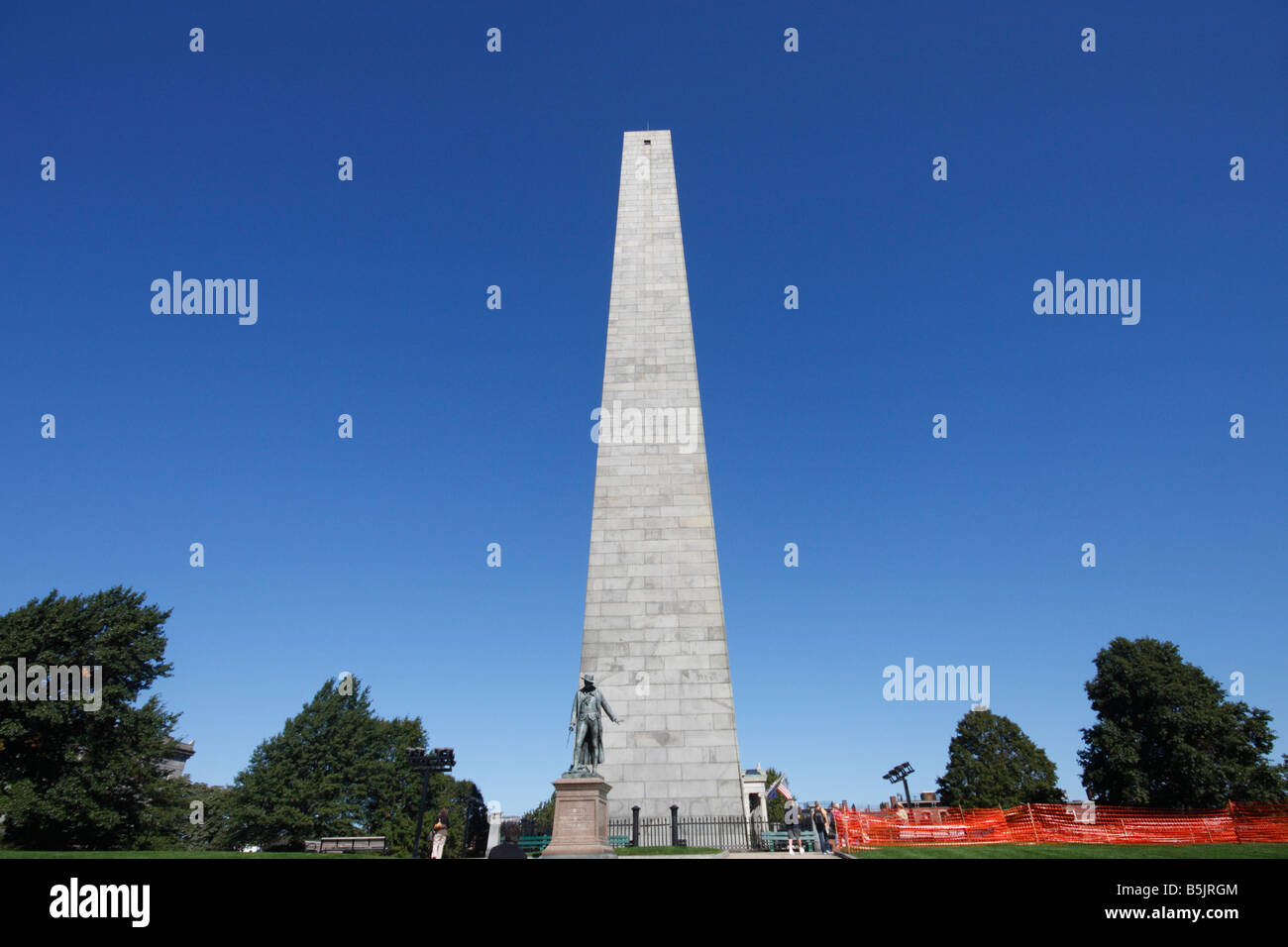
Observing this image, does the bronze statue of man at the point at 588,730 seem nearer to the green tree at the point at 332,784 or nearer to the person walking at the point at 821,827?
the person walking at the point at 821,827

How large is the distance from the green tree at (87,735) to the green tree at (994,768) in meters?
A: 59.8

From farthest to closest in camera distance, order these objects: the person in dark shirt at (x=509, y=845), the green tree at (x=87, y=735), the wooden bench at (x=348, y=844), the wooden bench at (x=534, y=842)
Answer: the wooden bench at (x=348, y=844), the green tree at (x=87, y=735), the wooden bench at (x=534, y=842), the person in dark shirt at (x=509, y=845)

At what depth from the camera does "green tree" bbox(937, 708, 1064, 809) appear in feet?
186

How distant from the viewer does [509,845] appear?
44.1 feet

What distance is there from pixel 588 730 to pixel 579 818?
6.77 feet

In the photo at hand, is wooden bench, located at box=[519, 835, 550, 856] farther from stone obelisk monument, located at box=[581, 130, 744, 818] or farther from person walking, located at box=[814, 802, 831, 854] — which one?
person walking, located at box=[814, 802, 831, 854]

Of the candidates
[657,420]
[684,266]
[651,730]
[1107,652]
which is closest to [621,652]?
[651,730]
